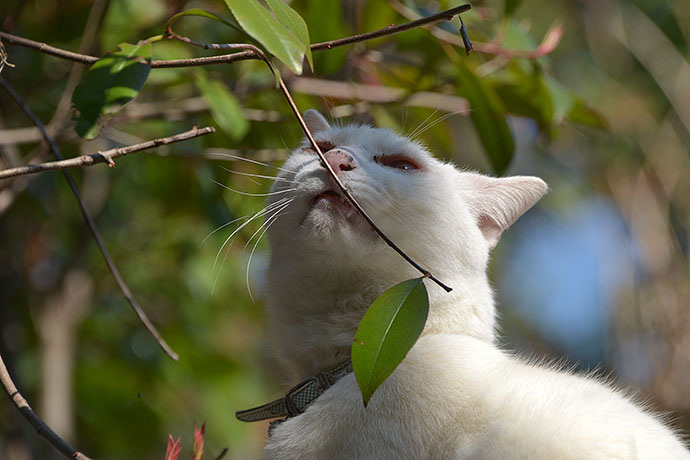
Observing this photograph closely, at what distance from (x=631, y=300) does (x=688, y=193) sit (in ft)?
3.58

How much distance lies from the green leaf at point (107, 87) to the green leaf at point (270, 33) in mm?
281

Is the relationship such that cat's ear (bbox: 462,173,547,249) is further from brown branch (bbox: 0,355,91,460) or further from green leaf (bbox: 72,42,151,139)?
brown branch (bbox: 0,355,91,460)

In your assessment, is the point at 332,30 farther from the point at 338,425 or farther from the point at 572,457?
the point at 572,457

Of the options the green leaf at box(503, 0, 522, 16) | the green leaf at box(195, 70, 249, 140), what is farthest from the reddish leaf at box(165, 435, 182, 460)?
the green leaf at box(503, 0, 522, 16)

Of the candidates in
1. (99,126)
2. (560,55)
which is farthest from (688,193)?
(99,126)

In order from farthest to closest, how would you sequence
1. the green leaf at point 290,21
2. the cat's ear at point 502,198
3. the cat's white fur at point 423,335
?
the cat's ear at point 502,198 → the cat's white fur at point 423,335 → the green leaf at point 290,21

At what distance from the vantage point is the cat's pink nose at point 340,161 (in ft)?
5.19

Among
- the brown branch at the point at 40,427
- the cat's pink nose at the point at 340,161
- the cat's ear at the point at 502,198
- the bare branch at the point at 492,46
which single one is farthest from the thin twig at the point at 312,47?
the bare branch at the point at 492,46

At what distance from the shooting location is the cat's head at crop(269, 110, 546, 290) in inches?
62.5

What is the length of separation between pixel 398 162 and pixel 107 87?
760 millimetres

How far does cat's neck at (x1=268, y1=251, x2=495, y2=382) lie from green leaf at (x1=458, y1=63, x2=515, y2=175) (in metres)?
0.50

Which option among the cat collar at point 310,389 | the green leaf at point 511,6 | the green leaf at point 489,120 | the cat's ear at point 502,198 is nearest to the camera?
the cat collar at point 310,389

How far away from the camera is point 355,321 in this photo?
1645 millimetres

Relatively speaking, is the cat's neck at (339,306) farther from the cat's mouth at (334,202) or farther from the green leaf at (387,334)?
the green leaf at (387,334)
